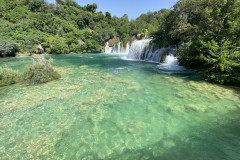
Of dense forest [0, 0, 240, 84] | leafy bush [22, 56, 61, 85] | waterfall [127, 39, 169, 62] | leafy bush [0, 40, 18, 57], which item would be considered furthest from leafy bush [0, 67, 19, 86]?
leafy bush [0, 40, 18, 57]

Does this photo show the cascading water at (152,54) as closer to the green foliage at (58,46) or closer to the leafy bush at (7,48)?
the green foliage at (58,46)

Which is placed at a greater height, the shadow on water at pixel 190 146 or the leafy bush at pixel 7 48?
the leafy bush at pixel 7 48

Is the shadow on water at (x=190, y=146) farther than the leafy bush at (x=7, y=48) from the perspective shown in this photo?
No

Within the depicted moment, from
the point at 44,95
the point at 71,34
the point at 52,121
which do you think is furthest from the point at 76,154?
the point at 71,34

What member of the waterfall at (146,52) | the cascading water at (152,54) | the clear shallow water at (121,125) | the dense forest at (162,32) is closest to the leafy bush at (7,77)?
the clear shallow water at (121,125)

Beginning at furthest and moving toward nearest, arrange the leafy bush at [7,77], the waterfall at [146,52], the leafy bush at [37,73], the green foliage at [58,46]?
the green foliage at [58,46] < the waterfall at [146,52] < the leafy bush at [37,73] < the leafy bush at [7,77]

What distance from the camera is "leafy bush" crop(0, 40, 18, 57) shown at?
24128mm

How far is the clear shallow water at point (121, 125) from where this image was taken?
2.72 meters

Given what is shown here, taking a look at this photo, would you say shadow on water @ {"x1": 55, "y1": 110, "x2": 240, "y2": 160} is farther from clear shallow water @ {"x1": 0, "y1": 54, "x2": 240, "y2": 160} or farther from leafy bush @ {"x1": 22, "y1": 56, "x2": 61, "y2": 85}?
leafy bush @ {"x1": 22, "y1": 56, "x2": 61, "y2": 85}

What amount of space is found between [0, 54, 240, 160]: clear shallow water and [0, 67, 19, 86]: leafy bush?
82.6 inches

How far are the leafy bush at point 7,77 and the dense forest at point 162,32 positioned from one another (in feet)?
45.0

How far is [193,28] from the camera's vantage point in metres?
10.9

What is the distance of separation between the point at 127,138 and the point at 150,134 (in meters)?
0.75

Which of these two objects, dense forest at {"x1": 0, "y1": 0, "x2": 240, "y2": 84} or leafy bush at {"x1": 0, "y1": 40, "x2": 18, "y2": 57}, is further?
leafy bush at {"x1": 0, "y1": 40, "x2": 18, "y2": 57}
